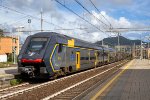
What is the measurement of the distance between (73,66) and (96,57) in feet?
45.2

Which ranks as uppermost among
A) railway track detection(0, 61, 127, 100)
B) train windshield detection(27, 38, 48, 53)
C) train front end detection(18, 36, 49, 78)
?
train windshield detection(27, 38, 48, 53)

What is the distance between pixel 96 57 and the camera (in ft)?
133

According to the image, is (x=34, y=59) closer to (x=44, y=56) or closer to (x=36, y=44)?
(x=44, y=56)

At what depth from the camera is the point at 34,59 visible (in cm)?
2069

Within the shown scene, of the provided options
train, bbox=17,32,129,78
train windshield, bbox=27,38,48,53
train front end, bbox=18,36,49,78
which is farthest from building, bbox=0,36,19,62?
train front end, bbox=18,36,49,78

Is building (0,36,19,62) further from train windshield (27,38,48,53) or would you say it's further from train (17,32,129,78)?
train windshield (27,38,48,53)

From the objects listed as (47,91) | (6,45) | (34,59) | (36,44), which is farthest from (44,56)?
(6,45)

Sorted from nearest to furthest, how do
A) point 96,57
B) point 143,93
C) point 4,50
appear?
1. point 143,93
2. point 96,57
3. point 4,50

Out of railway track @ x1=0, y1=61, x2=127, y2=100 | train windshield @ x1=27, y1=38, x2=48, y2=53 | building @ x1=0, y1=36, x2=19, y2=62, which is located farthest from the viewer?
building @ x1=0, y1=36, x2=19, y2=62

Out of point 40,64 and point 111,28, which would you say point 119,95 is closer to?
point 40,64

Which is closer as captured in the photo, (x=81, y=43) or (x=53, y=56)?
(x=53, y=56)

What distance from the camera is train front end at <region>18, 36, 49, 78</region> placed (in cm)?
2062

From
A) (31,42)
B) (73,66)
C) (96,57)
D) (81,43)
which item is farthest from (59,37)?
(96,57)

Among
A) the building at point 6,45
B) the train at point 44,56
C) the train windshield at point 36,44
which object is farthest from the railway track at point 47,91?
the building at point 6,45
